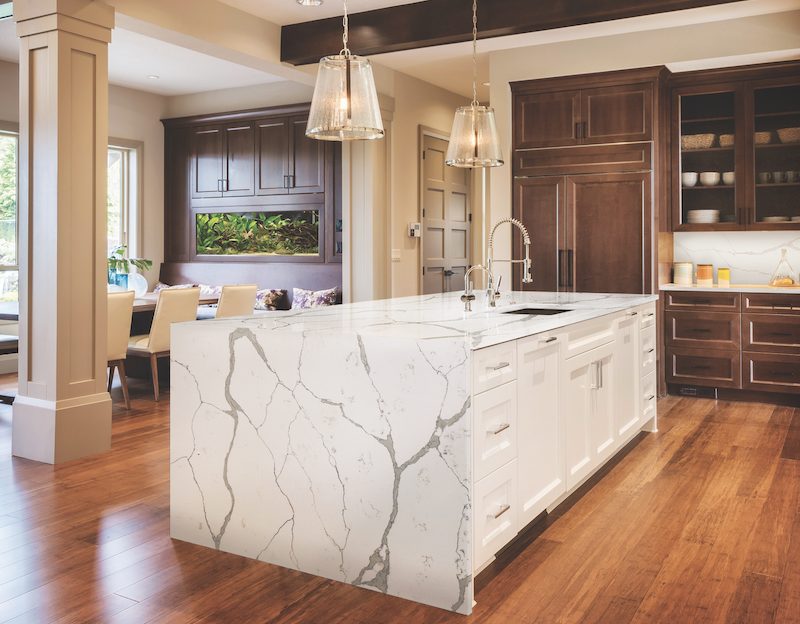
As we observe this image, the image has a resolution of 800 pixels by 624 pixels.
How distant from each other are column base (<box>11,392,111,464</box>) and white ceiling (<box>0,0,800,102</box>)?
2.20 m

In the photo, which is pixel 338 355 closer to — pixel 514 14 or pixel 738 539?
pixel 738 539

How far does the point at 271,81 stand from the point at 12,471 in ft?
16.0

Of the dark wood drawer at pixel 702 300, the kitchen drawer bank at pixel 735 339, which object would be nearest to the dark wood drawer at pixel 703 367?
the kitchen drawer bank at pixel 735 339

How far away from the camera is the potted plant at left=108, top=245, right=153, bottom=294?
626 centimetres

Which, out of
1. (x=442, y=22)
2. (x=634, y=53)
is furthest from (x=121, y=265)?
(x=634, y=53)

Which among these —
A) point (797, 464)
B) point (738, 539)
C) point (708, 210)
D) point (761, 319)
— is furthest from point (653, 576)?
point (708, 210)

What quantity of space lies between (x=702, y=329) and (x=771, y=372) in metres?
0.55

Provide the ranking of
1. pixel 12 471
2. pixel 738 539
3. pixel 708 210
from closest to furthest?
pixel 738 539 < pixel 12 471 < pixel 708 210

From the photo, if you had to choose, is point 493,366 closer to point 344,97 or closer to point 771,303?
point 344,97

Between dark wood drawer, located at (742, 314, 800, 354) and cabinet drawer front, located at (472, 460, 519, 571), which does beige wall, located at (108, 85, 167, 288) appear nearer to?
dark wood drawer, located at (742, 314, 800, 354)

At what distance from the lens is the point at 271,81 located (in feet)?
23.6

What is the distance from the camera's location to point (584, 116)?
549 centimetres

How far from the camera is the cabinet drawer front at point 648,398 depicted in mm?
4105

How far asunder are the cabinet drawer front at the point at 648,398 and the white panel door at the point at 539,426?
1437 mm
